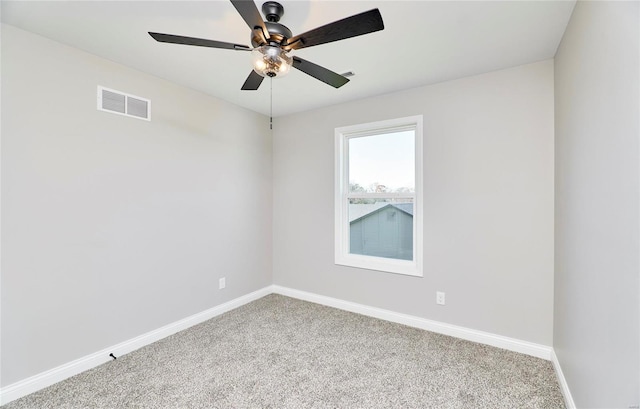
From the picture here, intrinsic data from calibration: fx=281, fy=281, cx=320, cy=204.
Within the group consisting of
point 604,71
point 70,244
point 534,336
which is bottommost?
point 534,336

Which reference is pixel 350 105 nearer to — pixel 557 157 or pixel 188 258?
pixel 557 157

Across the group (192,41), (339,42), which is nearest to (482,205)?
(339,42)

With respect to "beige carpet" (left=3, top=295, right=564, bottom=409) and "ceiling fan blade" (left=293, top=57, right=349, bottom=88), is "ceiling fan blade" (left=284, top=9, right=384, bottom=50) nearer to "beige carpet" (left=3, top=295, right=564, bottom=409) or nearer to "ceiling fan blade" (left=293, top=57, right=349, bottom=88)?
"ceiling fan blade" (left=293, top=57, right=349, bottom=88)

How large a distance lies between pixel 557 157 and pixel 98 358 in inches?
155

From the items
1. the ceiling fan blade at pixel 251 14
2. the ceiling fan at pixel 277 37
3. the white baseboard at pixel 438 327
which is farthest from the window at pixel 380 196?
Answer: the ceiling fan blade at pixel 251 14

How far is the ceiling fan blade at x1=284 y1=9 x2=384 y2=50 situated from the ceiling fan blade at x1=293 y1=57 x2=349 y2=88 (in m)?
0.15

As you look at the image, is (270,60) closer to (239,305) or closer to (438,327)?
(438,327)

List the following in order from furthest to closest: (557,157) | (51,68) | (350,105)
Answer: (350,105)
(557,157)
(51,68)

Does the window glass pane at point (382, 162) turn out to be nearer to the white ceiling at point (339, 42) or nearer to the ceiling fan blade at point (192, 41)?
the white ceiling at point (339, 42)

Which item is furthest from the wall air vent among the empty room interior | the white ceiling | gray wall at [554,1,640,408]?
gray wall at [554,1,640,408]

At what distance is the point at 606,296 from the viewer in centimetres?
122

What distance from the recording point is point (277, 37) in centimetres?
146

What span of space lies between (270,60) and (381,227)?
89.7 inches

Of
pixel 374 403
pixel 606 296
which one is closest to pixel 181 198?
pixel 374 403
